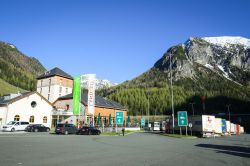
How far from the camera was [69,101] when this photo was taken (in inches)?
2621

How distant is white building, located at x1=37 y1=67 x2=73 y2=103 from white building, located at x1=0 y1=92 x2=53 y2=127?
13338 mm

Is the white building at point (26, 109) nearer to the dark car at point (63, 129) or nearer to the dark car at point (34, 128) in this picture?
the dark car at point (34, 128)

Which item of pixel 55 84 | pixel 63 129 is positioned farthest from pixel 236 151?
pixel 55 84

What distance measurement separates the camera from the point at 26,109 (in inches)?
2143

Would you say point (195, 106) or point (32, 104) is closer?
point (32, 104)

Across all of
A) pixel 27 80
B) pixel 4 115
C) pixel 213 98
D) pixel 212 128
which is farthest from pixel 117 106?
pixel 213 98

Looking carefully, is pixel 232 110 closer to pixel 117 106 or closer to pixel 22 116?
pixel 117 106

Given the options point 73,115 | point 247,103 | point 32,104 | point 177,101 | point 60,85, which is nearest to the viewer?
point 32,104

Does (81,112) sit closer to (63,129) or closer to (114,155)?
(63,129)

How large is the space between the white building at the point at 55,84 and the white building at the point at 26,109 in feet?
43.8

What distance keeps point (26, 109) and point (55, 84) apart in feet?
62.5

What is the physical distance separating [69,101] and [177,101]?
116 metres

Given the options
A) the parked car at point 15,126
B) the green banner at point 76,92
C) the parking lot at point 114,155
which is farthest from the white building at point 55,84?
the parking lot at point 114,155

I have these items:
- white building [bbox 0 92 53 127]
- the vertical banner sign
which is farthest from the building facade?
the vertical banner sign
